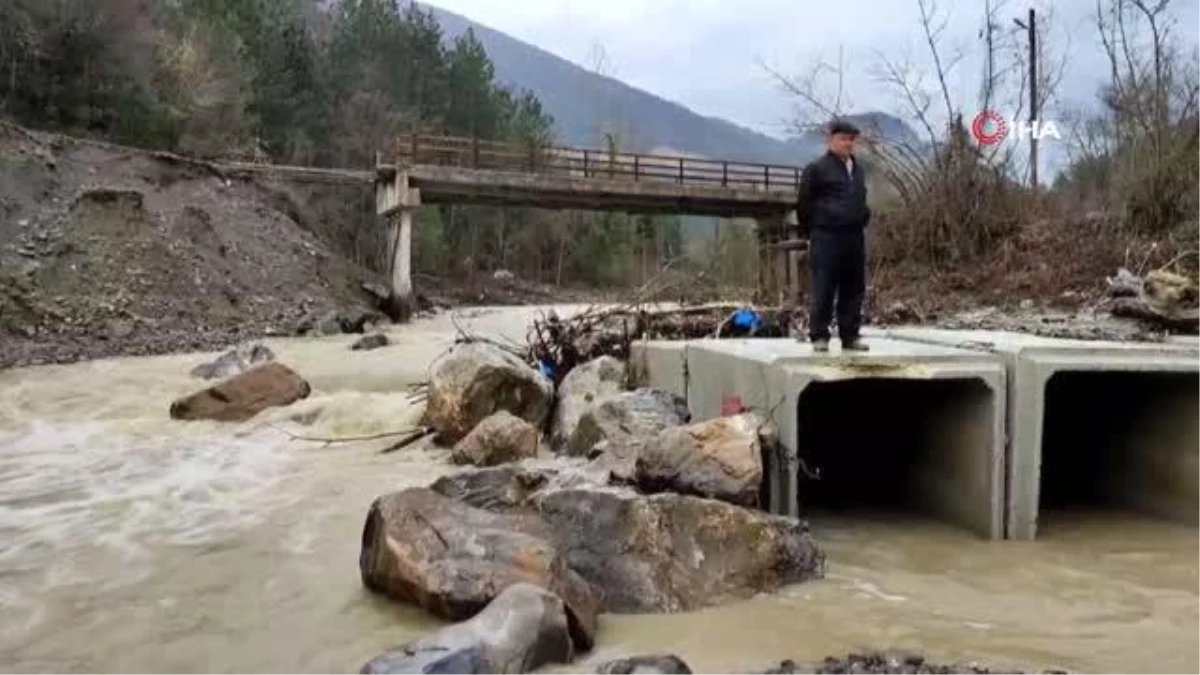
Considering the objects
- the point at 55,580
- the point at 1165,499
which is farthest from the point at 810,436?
the point at 55,580

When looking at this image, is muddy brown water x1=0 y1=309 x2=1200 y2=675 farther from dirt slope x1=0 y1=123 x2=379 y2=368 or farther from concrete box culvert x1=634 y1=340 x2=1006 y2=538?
dirt slope x1=0 y1=123 x2=379 y2=368

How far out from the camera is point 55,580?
5.88 meters

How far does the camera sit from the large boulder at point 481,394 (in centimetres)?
935

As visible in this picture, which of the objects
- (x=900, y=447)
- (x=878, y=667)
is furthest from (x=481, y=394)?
(x=878, y=667)

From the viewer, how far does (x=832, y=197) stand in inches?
257

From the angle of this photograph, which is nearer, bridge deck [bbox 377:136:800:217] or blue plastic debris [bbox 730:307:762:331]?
blue plastic debris [bbox 730:307:762:331]

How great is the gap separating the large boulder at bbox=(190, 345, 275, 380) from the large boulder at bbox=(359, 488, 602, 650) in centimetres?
1086

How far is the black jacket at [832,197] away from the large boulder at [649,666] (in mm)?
3343

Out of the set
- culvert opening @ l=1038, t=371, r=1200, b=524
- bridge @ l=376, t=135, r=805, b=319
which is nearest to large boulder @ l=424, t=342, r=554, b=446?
culvert opening @ l=1038, t=371, r=1200, b=524

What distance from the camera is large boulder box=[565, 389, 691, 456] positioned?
297 inches

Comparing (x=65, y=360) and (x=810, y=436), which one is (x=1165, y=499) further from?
(x=65, y=360)

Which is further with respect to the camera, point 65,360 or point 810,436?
point 65,360

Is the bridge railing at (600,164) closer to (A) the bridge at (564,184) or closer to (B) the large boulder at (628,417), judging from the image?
(A) the bridge at (564,184)

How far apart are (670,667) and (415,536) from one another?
5.91 feet
